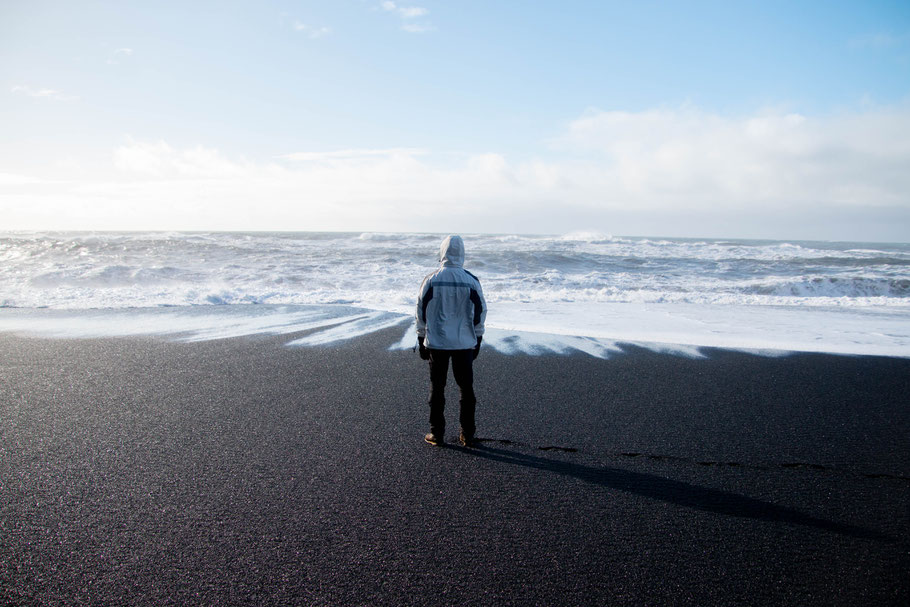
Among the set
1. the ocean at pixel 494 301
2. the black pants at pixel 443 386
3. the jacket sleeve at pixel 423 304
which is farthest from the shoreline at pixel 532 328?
the jacket sleeve at pixel 423 304

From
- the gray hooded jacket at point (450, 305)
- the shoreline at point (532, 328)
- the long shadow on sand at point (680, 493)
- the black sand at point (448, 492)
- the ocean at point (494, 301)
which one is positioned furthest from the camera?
the ocean at point (494, 301)

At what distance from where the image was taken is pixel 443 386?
408 centimetres

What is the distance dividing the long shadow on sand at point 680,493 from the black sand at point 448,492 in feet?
0.05

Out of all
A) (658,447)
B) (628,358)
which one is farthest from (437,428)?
(628,358)

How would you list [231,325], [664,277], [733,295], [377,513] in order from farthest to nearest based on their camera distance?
[664,277] < [733,295] < [231,325] < [377,513]

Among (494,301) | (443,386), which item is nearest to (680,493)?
(443,386)

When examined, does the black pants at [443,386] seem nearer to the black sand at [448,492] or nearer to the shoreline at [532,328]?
the black sand at [448,492]

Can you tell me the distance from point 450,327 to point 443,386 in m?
0.49

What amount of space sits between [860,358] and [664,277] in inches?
543

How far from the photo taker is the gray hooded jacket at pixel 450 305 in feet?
13.1

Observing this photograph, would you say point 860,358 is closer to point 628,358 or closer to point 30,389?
point 628,358

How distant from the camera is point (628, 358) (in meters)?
6.97

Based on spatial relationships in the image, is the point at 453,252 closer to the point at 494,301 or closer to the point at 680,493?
the point at 680,493

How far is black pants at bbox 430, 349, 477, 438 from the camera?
4055mm
